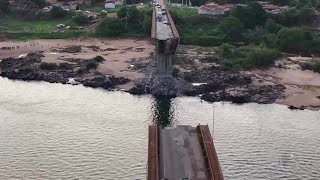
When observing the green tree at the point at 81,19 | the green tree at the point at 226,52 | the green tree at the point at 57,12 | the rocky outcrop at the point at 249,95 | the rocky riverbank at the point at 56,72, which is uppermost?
the green tree at the point at 57,12

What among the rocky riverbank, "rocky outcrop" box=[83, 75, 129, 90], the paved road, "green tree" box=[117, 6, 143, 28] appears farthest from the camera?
"green tree" box=[117, 6, 143, 28]

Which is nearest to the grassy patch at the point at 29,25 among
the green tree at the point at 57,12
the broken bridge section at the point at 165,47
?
the green tree at the point at 57,12

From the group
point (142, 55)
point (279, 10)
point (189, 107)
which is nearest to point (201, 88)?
point (189, 107)

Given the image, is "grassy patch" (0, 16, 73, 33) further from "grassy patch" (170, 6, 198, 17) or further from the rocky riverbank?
"grassy patch" (170, 6, 198, 17)

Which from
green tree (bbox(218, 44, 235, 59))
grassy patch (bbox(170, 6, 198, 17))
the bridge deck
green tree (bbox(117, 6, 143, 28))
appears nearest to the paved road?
the bridge deck

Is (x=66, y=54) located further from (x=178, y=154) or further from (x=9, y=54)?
(x=178, y=154)

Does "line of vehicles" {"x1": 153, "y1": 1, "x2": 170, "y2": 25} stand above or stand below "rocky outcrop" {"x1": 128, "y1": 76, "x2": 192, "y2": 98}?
above

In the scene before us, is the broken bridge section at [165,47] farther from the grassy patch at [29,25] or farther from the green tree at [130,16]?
the grassy patch at [29,25]
